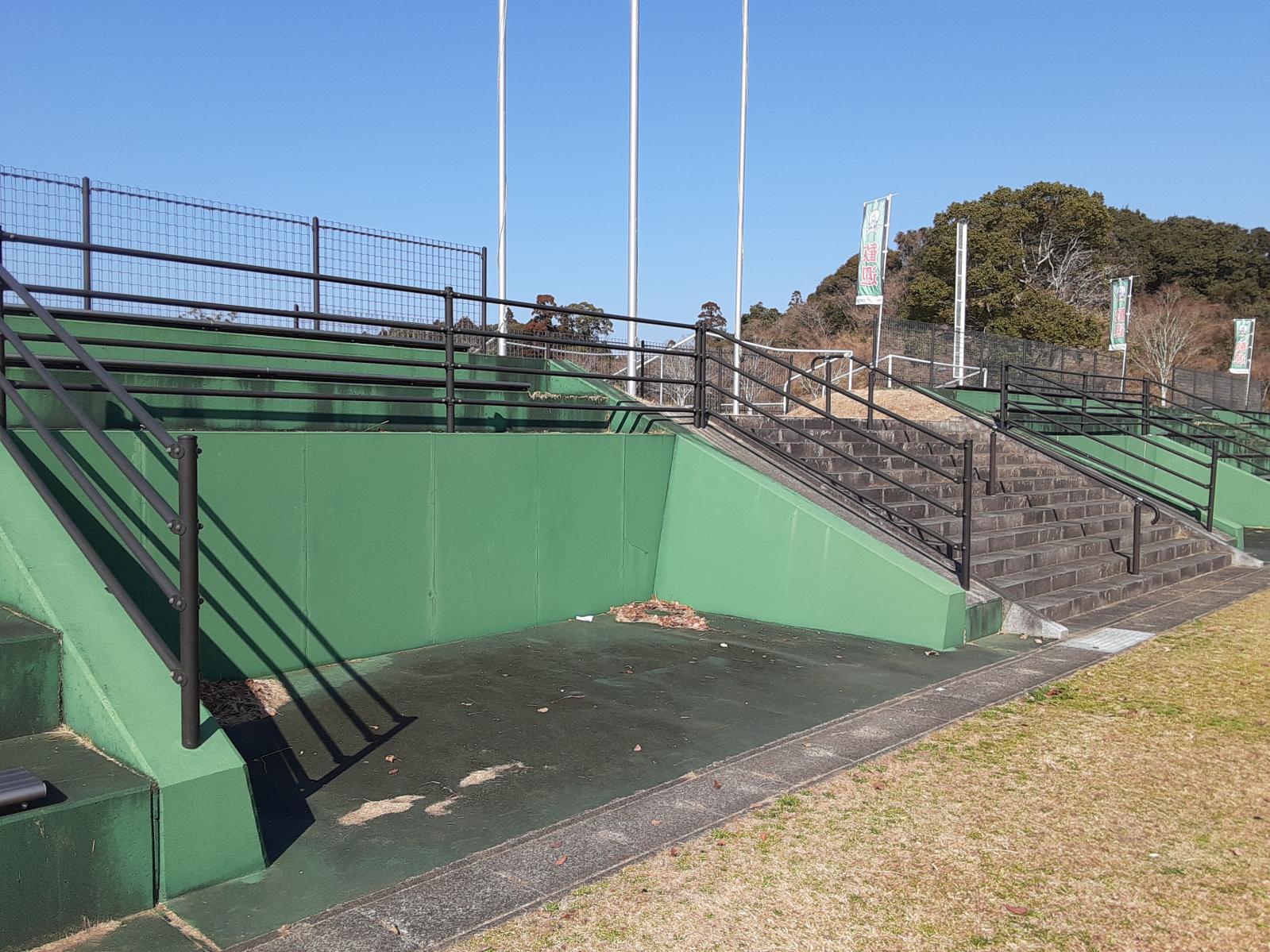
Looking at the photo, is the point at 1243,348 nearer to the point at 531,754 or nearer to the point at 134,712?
the point at 531,754

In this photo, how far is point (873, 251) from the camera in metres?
20.1

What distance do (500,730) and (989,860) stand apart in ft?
8.07

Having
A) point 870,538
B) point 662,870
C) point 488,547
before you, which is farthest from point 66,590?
point 870,538

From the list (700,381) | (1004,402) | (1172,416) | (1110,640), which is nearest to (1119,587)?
(1110,640)

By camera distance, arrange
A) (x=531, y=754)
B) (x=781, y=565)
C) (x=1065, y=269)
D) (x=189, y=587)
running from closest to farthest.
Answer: (x=189, y=587), (x=531, y=754), (x=781, y=565), (x=1065, y=269)

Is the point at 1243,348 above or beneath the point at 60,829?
above

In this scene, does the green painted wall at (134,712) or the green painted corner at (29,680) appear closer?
the green painted wall at (134,712)

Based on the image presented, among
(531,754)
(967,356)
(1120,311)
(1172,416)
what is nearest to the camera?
(531,754)

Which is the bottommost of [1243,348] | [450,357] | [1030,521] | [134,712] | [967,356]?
[1030,521]

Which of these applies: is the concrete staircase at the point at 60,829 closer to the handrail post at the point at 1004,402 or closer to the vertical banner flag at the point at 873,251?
the handrail post at the point at 1004,402

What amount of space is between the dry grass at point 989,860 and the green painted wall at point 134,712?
0.99 m

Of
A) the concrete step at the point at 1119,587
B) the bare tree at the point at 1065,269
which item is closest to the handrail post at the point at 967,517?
the concrete step at the point at 1119,587

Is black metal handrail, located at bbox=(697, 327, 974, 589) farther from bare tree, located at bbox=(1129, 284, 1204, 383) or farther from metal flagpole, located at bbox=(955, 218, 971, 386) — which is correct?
bare tree, located at bbox=(1129, 284, 1204, 383)

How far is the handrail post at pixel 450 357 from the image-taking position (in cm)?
662
